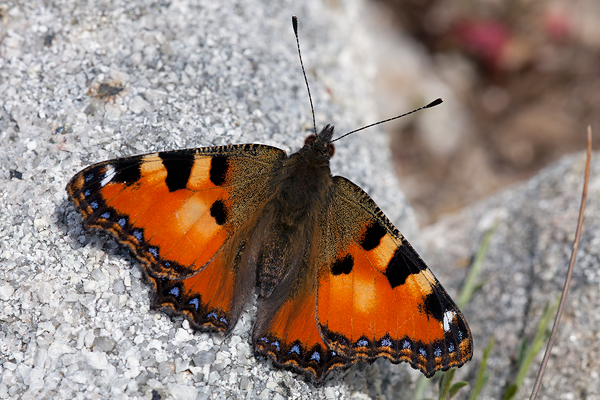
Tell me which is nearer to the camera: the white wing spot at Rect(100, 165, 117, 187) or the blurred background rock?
the white wing spot at Rect(100, 165, 117, 187)

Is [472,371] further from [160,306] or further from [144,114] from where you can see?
[144,114]

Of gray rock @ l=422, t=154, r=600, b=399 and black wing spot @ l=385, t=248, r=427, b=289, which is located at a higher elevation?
gray rock @ l=422, t=154, r=600, b=399

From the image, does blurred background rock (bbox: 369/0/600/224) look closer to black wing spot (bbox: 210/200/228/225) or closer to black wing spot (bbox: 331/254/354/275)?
black wing spot (bbox: 331/254/354/275)

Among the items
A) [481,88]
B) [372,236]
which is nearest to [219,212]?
[372,236]

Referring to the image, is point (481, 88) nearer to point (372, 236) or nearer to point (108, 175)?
point (372, 236)

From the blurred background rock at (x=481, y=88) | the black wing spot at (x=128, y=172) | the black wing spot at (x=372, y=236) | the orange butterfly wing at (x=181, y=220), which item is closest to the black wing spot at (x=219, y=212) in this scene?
the orange butterfly wing at (x=181, y=220)

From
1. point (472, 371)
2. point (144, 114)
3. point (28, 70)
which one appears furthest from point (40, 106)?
point (472, 371)

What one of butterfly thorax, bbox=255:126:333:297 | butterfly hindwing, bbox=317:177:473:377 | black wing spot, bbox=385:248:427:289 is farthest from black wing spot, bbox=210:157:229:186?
black wing spot, bbox=385:248:427:289

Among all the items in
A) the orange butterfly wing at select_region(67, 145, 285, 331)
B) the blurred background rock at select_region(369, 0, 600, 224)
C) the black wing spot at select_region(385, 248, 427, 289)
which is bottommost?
the orange butterfly wing at select_region(67, 145, 285, 331)
